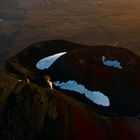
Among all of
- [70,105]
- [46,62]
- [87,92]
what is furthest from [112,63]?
[70,105]

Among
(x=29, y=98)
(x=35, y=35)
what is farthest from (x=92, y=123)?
(x=35, y=35)

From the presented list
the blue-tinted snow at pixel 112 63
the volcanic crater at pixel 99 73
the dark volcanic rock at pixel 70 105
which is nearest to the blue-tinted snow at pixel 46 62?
the volcanic crater at pixel 99 73

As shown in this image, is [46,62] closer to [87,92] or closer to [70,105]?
[87,92]

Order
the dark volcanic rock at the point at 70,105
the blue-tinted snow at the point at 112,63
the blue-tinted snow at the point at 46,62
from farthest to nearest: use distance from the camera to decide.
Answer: the blue-tinted snow at the point at 46,62 → the blue-tinted snow at the point at 112,63 → the dark volcanic rock at the point at 70,105

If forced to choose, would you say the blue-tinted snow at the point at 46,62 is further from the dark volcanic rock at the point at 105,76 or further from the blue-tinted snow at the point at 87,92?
the blue-tinted snow at the point at 87,92

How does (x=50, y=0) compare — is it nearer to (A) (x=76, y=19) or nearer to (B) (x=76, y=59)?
(A) (x=76, y=19)

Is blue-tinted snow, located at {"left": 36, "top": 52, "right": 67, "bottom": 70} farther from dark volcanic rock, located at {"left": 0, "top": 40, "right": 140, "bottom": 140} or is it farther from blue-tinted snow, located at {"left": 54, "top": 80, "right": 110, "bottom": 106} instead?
blue-tinted snow, located at {"left": 54, "top": 80, "right": 110, "bottom": 106}

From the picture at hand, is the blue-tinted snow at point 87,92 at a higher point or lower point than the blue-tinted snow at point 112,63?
lower

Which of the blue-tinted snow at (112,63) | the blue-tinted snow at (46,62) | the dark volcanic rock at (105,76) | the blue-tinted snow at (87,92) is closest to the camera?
the blue-tinted snow at (87,92)
